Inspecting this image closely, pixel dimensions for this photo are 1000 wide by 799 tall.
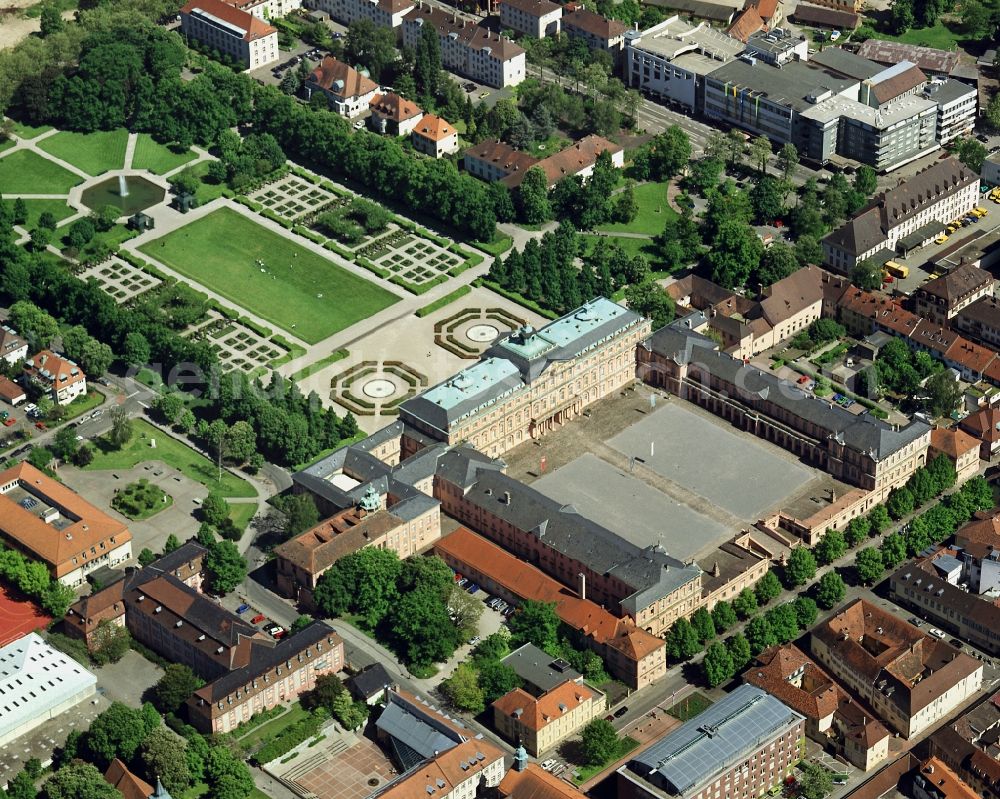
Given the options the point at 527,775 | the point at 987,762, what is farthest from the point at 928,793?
the point at 527,775

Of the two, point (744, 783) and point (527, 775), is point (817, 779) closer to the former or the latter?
point (744, 783)

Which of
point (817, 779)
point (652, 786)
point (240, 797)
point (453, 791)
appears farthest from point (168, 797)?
point (817, 779)

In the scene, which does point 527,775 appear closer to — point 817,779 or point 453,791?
point 453,791

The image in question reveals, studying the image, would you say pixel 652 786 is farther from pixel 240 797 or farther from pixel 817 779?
pixel 240 797

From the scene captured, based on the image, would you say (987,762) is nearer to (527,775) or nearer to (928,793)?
(928,793)

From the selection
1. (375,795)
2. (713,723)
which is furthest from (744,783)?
(375,795)

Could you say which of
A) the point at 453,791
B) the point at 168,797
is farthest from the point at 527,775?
the point at 168,797
